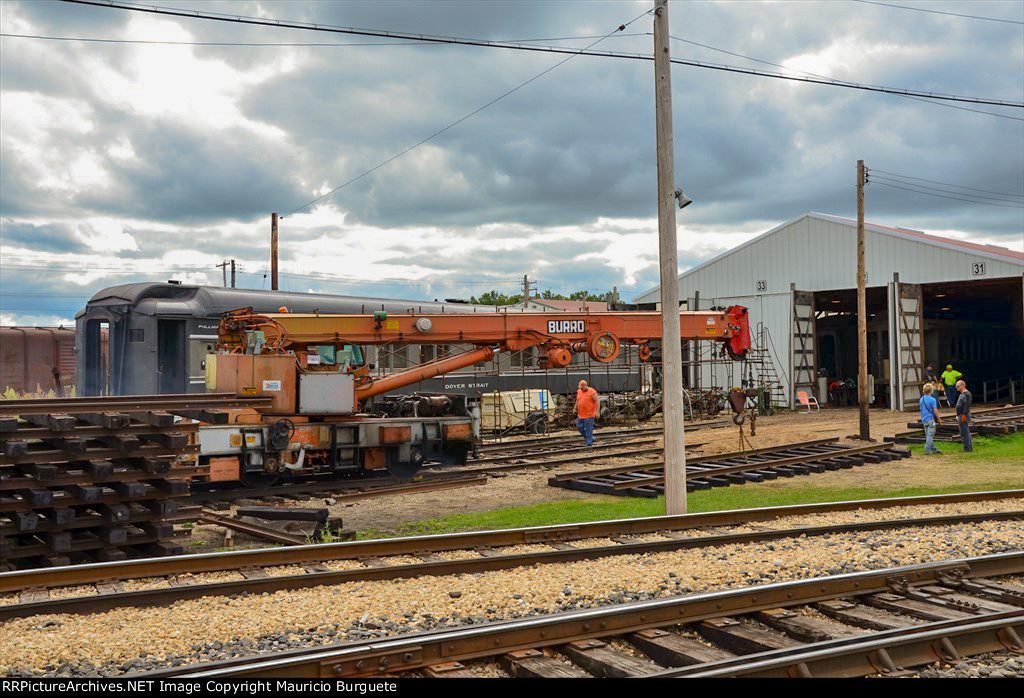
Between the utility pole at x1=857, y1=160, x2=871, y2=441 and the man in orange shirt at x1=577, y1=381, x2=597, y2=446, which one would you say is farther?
the utility pole at x1=857, y1=160, x2=871, y2=441

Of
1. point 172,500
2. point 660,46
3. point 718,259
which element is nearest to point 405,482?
point 172,500

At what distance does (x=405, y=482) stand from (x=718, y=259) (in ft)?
84.7

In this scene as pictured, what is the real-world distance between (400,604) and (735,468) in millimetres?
9577

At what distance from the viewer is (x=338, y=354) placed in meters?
16.1

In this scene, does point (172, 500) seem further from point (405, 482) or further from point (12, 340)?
point (12, 340)

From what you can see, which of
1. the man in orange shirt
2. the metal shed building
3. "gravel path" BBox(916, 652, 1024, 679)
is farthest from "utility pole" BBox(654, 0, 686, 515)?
the metal shed building

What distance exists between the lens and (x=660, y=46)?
11.2 metres

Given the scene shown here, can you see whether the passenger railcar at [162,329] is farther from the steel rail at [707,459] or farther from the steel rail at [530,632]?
the steel rail at [530,632]

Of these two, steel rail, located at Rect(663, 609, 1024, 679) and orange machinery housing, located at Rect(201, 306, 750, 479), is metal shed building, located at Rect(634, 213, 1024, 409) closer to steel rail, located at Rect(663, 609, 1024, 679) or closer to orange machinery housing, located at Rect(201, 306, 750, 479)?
orange machinery housing, located at Rect(201, 306, 750, 479)

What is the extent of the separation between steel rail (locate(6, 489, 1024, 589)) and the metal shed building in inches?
939

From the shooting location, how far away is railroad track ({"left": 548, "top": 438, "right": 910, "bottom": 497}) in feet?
45.6

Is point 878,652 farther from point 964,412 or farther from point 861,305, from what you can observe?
point 861,305

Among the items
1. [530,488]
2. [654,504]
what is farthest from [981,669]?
[530,488]

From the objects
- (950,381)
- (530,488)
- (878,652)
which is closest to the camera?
(878,652)
